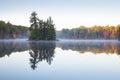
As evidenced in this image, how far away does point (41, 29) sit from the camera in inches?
3851

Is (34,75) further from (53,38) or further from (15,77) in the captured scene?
(53,38)

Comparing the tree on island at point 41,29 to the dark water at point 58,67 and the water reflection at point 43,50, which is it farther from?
the dark water at point 58,67

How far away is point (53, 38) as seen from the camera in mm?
101625

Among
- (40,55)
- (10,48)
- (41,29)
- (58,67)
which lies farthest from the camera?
(41,29)

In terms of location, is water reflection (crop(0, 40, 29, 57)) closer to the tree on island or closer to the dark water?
the dark water

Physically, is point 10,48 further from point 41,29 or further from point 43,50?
point 41,29

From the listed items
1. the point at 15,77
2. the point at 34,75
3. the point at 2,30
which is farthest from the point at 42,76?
the point at 2,30

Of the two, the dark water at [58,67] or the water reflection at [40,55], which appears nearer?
the dark water at [58,67]

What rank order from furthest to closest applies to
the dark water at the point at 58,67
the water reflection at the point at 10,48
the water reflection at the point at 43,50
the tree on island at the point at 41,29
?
the tree on island at the point at 41,29
the water reflection at the point at 10,48
the water reflection at the point at 43,50
the dark water at the point at 58,67

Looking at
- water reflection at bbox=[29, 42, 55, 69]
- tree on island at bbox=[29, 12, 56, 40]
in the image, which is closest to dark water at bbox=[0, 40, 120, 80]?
water reflection at bbox=[29, 42, 55, 69]

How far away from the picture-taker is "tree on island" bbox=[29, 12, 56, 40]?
311 ft

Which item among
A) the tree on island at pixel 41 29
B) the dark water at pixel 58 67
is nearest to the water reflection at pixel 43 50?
the dark water at pixel 58 67

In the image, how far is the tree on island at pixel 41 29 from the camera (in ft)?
311

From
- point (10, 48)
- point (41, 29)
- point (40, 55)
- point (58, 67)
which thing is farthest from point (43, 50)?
point (41, 29)
